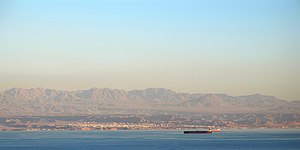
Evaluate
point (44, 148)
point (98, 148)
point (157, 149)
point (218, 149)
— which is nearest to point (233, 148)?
point (218, 149)

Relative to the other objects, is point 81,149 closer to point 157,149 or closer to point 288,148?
point 157,149

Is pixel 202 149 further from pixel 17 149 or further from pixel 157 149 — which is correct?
pixel 17 149

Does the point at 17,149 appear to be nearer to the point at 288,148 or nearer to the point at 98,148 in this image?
the point at 98,148

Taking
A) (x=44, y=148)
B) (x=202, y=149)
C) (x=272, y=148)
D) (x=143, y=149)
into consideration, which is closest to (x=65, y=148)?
(x=44, y=148)

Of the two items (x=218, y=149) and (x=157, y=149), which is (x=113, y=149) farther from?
(x=218, y=149)

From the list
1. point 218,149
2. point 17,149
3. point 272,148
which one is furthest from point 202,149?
point 17,149
